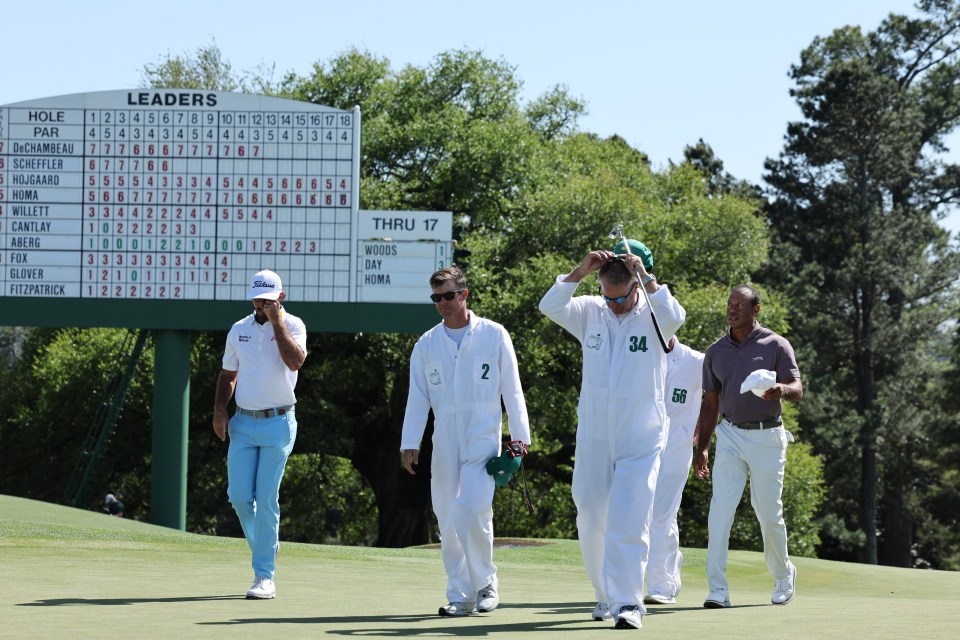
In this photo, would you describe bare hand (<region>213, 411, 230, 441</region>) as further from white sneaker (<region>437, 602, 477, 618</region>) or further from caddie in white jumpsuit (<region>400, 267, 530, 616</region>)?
white sneaker (<region>437, 602, 477, 618</region>)

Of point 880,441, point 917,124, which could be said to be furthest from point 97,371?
point 917,124

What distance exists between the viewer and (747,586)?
13484 millimetres

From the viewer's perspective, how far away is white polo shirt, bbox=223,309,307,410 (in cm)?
898

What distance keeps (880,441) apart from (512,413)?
4355 centimetres

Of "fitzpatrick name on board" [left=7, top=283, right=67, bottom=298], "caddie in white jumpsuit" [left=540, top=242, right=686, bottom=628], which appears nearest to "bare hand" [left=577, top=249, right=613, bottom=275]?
"caddie in white jumpsuit" [left=540, top=242, right=686, bottom=628]

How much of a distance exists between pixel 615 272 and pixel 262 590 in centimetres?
306

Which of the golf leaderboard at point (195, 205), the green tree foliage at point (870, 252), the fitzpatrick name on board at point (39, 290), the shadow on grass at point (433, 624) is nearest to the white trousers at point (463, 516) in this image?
the shadow on grass at point (433, 624)

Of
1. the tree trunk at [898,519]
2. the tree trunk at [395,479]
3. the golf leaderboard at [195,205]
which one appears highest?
the golf leaderboard at [195,205]

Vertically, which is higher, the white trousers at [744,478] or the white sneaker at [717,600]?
the white trousers at [744,478]

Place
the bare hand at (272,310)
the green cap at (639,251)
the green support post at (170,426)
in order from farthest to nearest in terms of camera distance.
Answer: the green support post at (170,426), the bare hand at (272,310), the green cap at (639,251)

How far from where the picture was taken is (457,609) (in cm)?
793

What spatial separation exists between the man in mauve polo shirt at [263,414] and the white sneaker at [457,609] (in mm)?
1438

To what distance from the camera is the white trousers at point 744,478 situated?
927 cm

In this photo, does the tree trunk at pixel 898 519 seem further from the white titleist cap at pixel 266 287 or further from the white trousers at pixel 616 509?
the white trousers at pixel 616 509
